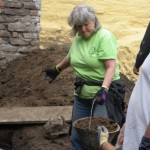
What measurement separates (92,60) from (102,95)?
1.13 ft

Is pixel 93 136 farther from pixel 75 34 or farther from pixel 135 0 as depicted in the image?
pixel 135 0

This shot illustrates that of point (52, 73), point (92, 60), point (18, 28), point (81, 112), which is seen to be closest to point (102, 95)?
point (92, 60)

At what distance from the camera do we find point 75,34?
13.8 feet

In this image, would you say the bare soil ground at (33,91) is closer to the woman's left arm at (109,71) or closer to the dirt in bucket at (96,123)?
the dirt in bucket at (96,123)

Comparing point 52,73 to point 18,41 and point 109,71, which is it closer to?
point 109,71

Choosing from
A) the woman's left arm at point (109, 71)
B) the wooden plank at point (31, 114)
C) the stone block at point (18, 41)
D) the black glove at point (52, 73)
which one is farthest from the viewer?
the stone block at point (18, 41)

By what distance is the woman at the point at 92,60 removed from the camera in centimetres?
402

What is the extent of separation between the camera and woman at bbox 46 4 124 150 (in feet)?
13.2

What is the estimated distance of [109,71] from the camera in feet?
13.1

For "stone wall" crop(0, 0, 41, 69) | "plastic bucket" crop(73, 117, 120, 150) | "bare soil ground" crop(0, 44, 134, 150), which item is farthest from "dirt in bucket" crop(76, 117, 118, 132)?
"stone wall" crop(0, 0, 41, 69)

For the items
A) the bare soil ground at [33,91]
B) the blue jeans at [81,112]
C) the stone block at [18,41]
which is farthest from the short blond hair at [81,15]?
the stone block at [18,41]

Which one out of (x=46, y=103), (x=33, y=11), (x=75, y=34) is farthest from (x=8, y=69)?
(x=75, y=34)

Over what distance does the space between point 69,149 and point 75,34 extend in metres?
1.40

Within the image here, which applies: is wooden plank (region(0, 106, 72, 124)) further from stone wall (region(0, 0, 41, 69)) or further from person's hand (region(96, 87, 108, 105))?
stone wall (region(0, 0, 41, 69))
